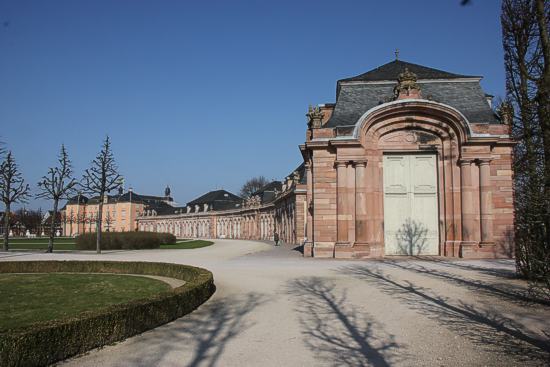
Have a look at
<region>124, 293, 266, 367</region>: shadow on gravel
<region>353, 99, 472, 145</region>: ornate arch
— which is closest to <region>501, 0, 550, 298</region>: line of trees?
<region>124, 293, 266, 367</region>: shadow on gravel

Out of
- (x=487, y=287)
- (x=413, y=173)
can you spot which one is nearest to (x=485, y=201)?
(x=413, y=173)

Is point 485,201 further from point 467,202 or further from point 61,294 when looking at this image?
point 61,294

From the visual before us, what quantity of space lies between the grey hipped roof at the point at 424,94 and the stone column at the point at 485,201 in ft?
8.62

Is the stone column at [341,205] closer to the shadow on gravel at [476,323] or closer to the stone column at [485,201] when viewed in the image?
the stone column at [485,201]

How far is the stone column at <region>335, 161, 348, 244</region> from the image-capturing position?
24.3 meters

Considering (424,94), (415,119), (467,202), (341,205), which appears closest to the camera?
(467,202)

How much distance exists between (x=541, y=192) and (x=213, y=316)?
7.06 metres

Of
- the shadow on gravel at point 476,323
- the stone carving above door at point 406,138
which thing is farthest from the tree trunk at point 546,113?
the stone carving above door at point 406,138

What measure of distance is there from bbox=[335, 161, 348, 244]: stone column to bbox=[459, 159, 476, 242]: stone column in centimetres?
575

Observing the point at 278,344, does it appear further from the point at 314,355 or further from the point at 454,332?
A: the point at 454,332

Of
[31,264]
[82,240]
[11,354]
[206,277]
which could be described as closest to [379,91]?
[206,277]

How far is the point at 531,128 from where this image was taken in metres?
10.6

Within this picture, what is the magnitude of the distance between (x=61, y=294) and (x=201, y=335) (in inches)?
263

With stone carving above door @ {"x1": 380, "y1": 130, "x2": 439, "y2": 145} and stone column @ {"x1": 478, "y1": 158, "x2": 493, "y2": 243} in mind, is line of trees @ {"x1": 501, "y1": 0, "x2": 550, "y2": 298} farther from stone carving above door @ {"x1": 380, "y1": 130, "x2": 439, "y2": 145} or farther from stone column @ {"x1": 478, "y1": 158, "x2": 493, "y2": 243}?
stone carving above door @ {"x1": 380, "y1": 130, "x2": 439, "y2": 145}
